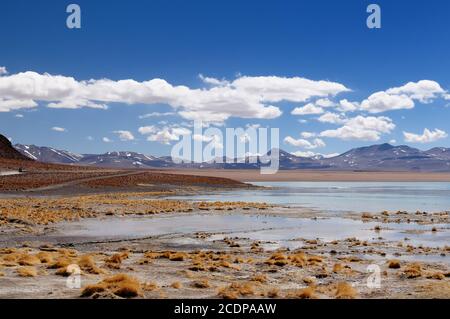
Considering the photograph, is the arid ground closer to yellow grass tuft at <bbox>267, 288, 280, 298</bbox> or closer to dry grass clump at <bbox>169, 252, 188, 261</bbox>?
dry grass clump at <bbox>169, 252, 188, 261</bbox>

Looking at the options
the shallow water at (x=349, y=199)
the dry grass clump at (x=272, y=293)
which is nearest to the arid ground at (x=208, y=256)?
the dry grass clump at (x=272, y=293)

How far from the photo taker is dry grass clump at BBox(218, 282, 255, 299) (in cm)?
1762

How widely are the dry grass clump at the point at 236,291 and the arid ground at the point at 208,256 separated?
0.04 meters

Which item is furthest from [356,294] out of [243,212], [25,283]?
[243,212]

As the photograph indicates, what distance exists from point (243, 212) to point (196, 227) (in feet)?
51.0

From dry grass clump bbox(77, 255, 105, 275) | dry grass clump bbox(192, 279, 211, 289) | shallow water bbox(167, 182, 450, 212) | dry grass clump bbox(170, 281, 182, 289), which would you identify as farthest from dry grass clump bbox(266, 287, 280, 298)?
shallow water bbox(167, 182, 450, 212)

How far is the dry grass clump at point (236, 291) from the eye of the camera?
17.6 m

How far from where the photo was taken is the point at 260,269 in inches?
960

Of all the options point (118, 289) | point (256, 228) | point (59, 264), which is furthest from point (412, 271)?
point (256, 228)

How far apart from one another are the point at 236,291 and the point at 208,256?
956 cm

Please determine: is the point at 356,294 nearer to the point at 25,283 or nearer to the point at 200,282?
the point at 200,282

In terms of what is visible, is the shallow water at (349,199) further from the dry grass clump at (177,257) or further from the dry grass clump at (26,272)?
the dry grass clump at (26,272)

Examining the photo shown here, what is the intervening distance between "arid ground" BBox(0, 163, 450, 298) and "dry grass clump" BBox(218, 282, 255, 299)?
1.4 inches

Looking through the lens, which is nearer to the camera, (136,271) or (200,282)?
(200,282)
